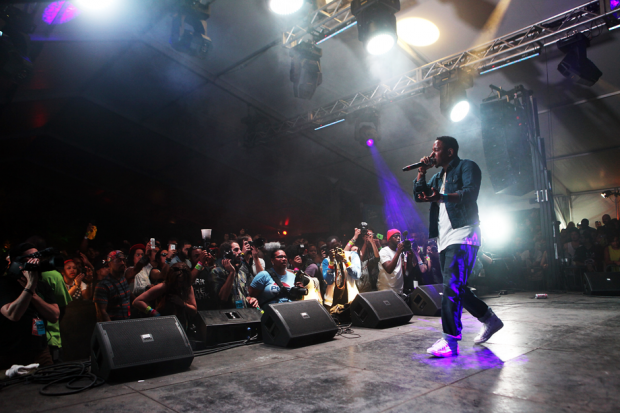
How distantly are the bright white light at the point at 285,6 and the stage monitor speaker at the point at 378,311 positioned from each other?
4.78 meters

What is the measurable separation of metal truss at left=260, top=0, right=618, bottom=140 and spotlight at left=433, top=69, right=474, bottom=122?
141 mm

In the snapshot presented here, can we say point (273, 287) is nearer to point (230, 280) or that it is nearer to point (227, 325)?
point (230, 280)

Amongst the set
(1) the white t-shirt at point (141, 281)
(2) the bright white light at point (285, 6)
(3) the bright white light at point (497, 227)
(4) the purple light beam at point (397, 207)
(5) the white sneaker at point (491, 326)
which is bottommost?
(5) the white sneaker at point (491, 326)

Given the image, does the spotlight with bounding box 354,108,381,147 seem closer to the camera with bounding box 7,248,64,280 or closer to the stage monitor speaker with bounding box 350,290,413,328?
the stage monitor speaker with bounding box 350,290,413,328

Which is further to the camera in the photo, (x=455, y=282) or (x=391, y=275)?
(x=391, y=275)

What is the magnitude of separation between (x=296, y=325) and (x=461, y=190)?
1.93 meters

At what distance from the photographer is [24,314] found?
9.33 feet

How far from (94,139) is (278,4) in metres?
7.44

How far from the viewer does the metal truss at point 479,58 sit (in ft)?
20.3

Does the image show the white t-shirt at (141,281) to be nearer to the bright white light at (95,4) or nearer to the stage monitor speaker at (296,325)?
the stage monitor speaker at (296,325)

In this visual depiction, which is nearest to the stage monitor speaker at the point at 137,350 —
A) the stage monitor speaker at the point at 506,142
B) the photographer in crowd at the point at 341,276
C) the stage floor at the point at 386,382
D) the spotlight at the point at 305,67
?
the stage floor at the point at 386,382

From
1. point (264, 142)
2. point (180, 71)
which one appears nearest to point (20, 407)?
point (180, 71)

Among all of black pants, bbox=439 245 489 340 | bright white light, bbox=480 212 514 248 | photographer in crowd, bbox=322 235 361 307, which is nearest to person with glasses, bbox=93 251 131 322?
photographer in crowd, bbox=322 235 361 307

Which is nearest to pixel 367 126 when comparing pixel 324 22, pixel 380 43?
pixel 324 22
